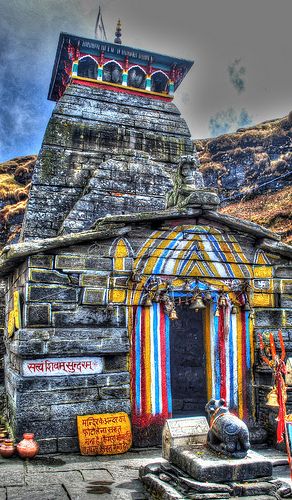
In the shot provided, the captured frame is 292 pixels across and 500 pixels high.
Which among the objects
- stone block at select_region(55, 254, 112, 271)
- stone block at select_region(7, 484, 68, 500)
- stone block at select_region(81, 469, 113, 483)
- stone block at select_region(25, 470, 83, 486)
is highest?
stone block at select_region(55, 254, 112, 271)

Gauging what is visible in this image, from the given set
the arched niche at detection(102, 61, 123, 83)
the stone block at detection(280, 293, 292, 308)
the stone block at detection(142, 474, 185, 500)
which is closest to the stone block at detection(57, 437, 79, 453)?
the stone block at detection(142, 474, 185, 500)

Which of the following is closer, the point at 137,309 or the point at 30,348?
the point at 30,348

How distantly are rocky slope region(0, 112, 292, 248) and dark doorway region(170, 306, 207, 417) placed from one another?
12519 mm

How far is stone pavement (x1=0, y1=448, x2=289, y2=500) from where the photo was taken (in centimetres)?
589

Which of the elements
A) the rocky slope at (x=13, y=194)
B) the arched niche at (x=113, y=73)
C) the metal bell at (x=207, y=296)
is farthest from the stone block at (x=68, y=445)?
the rocky slope at (x=13, y=194)

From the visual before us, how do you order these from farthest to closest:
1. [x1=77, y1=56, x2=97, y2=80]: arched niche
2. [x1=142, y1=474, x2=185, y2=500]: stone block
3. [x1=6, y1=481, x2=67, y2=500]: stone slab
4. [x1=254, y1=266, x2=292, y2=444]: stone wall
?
[x1=77, y1=56, x2=97, y2=80]: arched niche, [x1=254, y1=266, x2=292, y2=444]: stone wall, [x1=6, y1=481, x2=67, y2=500]: stone slab, [x1=142, y1=474, x2=185, y2=500]: stone block

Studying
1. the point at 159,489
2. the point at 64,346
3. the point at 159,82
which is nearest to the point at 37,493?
the point at 159,489

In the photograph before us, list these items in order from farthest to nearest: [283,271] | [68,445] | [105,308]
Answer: [283,271], [105,308], [68,445]

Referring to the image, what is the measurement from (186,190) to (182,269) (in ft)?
5.74

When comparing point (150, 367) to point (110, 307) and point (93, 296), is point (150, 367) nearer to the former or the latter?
point (110, 307)

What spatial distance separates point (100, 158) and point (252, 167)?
22314 millimetres

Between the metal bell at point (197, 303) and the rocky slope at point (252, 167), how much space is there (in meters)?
18.8

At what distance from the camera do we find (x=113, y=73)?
1605cm

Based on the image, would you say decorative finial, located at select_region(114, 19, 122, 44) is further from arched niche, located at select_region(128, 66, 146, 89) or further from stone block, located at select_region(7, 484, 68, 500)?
stone block, located at select_region(7, 484, 68, 500)
